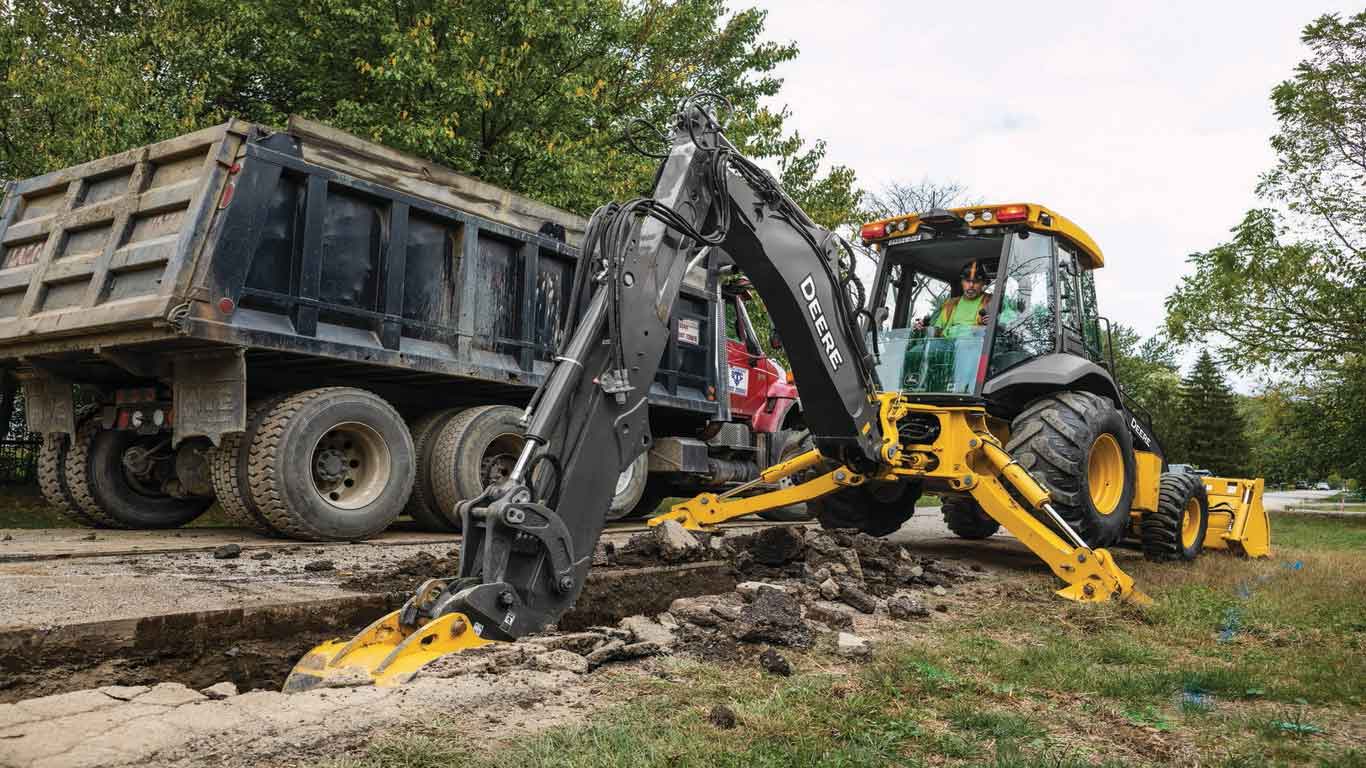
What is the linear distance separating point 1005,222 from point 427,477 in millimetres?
4992

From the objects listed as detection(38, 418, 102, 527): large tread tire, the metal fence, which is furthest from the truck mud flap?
the metal fence

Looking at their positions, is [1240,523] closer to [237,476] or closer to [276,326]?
[276,326]

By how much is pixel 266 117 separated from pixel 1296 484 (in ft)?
257

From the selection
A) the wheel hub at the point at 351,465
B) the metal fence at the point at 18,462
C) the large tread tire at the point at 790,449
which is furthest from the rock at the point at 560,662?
the metal fence at the point at 18,462

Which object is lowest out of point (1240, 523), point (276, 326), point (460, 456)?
point (1240, 523)

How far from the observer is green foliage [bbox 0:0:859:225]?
39.0ft

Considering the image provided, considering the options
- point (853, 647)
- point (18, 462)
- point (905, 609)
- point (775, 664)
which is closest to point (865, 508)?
point (905, 609)

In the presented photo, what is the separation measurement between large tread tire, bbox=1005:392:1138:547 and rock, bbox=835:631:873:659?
109 inches

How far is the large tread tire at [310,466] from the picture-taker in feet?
22.4

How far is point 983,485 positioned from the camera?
6.48m

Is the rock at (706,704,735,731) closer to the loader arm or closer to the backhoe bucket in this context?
the loader arm

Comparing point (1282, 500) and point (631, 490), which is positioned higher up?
point (631, 490)

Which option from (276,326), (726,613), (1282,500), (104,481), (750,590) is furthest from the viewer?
(1282,500)

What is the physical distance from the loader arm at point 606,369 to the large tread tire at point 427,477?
12.6 ft
